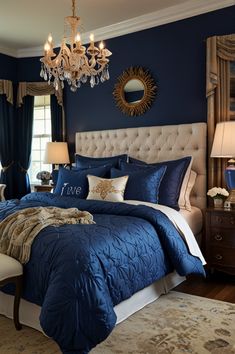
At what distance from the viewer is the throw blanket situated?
248 centimetres

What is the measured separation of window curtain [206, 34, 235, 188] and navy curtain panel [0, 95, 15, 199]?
3257mm

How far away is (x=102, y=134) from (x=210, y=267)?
2350 millimetres

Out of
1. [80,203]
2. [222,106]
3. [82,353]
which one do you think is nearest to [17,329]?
[82,353]

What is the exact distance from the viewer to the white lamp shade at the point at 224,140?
3.47 metres

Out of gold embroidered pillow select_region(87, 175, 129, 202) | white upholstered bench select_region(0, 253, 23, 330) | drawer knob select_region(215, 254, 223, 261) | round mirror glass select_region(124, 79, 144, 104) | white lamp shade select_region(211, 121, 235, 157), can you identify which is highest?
round mirror glass select_region(124, 79, 144, 104)

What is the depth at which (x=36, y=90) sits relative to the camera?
560 centimetres

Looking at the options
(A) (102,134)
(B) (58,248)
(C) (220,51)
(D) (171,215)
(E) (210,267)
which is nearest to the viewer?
(B) (58,248)

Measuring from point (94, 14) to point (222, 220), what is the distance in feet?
9.53

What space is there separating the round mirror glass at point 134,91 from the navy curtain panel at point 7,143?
2.06m

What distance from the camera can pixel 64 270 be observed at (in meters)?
2.13

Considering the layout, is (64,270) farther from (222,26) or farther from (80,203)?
(222,26)

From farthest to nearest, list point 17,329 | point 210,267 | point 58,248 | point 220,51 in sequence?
point 220,51 → point 210,267 → point 17,329 → point 58,248

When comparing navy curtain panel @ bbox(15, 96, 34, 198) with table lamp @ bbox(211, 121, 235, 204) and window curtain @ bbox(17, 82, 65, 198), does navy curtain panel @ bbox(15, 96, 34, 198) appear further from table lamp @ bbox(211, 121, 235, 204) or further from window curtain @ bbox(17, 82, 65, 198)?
table lamp @ bbox(211, 121, 235, 204)

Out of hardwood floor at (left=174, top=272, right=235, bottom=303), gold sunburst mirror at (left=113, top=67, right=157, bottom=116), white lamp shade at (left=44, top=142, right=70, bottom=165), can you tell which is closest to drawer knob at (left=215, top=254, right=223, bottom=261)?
hardwood floor at (left=174, top=272, right=235, bottom=303)
